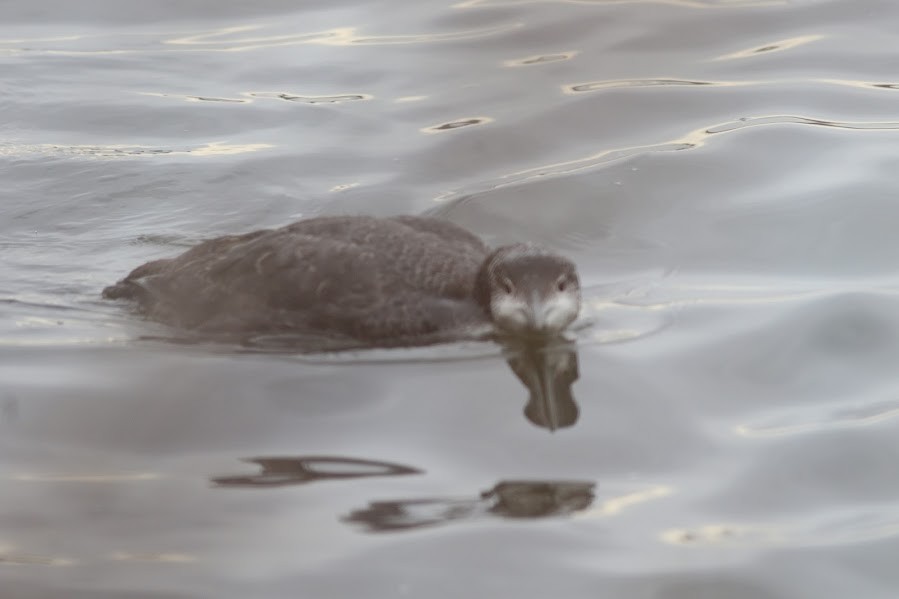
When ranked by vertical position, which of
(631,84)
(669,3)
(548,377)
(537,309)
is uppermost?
(669,3)

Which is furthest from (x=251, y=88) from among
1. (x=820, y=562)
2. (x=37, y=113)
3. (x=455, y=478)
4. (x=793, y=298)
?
(x=820, y=562)

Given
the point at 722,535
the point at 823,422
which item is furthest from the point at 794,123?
the point at 722,535

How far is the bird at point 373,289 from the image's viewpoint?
7465mm

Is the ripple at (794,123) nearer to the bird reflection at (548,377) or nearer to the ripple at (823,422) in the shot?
the bird reflection at (548,377)

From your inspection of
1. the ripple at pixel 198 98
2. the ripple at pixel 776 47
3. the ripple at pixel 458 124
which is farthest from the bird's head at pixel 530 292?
the ripple at pixel 776 47

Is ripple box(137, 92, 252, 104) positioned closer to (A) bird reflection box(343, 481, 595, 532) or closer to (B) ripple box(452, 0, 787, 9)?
(B) ripple box(452, 0, 787, 9)

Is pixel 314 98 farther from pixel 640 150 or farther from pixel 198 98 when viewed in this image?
pixel 640 150

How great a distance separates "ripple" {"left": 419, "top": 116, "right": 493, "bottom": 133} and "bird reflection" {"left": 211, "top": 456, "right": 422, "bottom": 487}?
5965 millimetres

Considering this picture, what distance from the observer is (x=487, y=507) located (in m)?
5.81

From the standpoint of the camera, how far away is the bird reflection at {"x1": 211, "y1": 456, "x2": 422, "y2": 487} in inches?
240

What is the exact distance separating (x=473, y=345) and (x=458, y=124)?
4665 mm

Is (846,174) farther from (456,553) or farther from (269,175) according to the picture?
(456,553)

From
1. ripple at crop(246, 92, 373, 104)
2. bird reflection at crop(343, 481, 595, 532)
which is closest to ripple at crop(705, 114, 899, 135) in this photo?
ripple at crop(246, 92, 373, 104)

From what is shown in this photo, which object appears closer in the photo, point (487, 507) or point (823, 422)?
point (487, 507)
